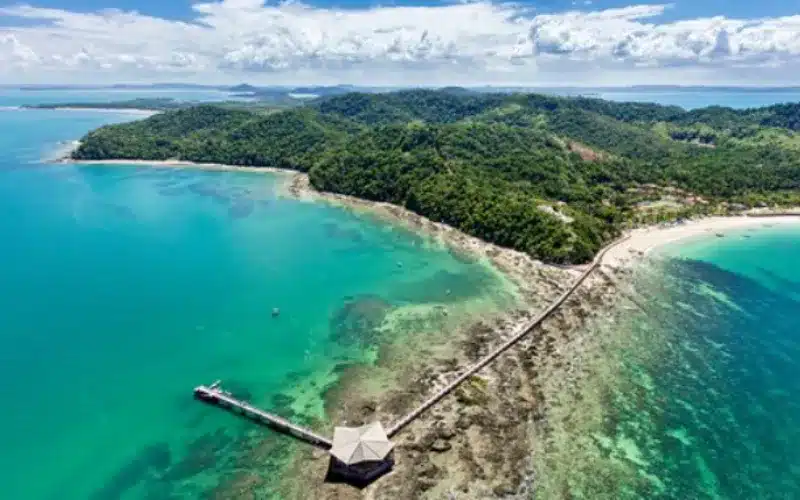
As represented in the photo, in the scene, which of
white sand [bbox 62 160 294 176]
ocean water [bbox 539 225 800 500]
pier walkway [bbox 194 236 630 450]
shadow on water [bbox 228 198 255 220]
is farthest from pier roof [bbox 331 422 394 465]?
white sand [bbox 62 160 294 176]

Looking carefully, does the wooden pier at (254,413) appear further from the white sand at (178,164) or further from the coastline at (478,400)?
the white sand at (178,164)

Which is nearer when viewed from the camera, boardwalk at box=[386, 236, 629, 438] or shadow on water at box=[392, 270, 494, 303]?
boardwalk at box=[386, 236, 629, 438]

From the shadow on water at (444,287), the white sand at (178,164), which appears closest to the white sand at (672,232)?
the shadow on water at (444,287)

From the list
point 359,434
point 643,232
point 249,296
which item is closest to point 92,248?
point 249,296

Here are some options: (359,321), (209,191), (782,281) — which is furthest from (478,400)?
(209,191)

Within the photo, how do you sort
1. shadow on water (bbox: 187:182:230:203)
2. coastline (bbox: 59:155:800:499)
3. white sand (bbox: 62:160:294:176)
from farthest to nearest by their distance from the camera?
white sand (bbox: 62:160:294:176)
shadow on water (bbox: 187:182:230:203)
coastline (bbox: 59:155:800:499)

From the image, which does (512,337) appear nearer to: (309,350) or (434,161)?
(309,350)

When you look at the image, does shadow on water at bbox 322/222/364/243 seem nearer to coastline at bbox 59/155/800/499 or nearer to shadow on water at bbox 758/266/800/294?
coastline at bbox 59/155/800/499
